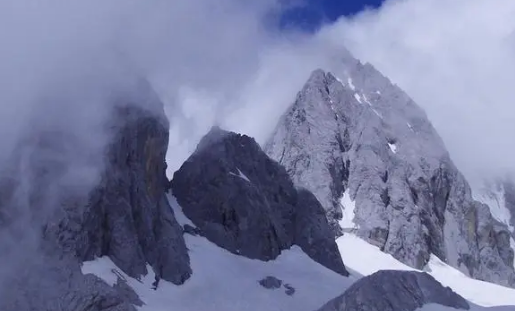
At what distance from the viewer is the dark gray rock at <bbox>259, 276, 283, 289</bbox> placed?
241ft

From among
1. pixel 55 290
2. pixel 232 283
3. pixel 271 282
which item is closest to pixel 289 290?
pixel 271 282

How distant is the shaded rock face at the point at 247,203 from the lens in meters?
82.2

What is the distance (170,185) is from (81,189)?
1008 inches

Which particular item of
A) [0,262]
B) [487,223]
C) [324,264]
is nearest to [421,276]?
[324,264]

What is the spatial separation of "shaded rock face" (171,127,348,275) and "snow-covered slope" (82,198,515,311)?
1670 millimetres

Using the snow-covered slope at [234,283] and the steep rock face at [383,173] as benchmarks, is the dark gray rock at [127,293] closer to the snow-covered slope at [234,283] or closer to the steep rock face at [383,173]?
the snow-covered slope at [234,283]

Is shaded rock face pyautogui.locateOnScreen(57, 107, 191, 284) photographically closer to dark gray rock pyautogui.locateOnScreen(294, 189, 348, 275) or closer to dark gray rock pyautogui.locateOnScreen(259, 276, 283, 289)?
dark gray rock pyautogui.locateOnScreen(259, 276, 283, 289)

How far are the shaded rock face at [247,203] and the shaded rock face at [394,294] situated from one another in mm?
19662

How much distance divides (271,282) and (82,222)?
21.5m

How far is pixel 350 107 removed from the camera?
144500 mm

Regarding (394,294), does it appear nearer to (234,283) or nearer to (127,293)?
(234,283)

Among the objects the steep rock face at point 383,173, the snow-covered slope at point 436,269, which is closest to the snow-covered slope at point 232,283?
the snow-covered slope at point 436,269

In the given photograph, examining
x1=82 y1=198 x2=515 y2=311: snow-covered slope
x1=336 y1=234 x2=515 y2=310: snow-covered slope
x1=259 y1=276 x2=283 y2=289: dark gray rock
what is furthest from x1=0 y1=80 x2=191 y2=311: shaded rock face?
x1=336 y1=234 x2=515 y2=310: snow-covered slope

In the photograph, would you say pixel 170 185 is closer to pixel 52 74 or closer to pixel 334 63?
pixel 52 74
